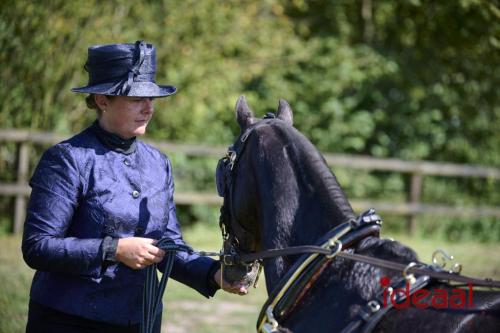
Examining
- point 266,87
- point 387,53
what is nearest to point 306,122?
point 266,87

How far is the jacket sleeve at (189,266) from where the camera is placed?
3.47 metres

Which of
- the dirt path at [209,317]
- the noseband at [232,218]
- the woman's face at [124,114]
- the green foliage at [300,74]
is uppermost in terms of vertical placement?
the woman's face at [124,114]

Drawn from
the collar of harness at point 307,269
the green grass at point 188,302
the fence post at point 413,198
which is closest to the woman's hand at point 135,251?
the collar of harness at point 307,269

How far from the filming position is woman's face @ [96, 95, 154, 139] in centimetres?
331

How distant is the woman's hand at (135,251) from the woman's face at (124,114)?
0.50 meters

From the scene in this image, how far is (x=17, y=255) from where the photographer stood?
27.9 ft

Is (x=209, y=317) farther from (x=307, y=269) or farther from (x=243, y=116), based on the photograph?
(x=307, y=269)

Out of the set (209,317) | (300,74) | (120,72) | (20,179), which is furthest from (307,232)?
(300,74)

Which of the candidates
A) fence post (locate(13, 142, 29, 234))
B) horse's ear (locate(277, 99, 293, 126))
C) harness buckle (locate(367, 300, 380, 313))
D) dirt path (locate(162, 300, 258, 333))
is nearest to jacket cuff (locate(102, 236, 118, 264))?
horse's ear (locate(277, 99, 293, 126))

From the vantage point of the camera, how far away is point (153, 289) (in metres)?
3.30

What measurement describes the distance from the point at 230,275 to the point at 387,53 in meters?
11.5

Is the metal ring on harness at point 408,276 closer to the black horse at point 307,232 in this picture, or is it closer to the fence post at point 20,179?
the black horse at point 307,232

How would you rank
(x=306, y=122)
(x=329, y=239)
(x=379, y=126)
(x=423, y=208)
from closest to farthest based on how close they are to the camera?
(x=329, y=239) → (x=423, y=208) → (x=306, y=122) → (x=379, y=126)

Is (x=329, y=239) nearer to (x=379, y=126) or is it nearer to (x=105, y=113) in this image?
(x=105, y=113)
